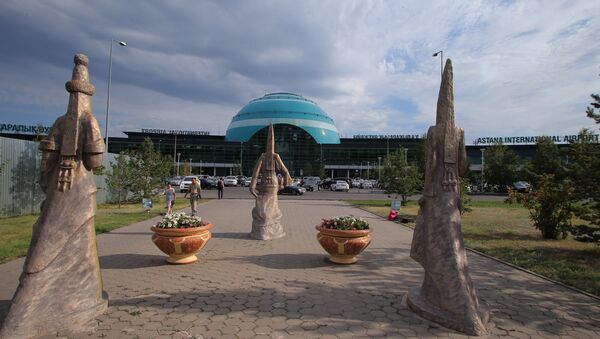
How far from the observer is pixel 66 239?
13.4 feet

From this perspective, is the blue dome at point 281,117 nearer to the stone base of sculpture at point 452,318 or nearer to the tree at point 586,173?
the tree at point 586,173

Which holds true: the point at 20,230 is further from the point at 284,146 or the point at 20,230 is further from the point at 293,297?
the point at 284,146

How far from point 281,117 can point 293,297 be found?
8310 cm

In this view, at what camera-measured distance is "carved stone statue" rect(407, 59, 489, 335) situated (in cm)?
420

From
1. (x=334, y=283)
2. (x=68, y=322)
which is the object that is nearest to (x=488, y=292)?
(x=334, y=283)

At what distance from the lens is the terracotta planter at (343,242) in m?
6.94

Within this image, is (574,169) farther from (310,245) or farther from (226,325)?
(226,325)

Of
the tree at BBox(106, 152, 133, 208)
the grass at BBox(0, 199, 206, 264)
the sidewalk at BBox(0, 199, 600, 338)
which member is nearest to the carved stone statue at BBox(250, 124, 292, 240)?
the sidewalk at BBox(0, 199, 600, 338)

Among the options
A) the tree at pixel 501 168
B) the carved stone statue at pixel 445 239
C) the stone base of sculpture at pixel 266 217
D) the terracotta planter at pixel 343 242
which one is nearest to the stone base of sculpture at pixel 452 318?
the carved stone statue at pixel 445 239

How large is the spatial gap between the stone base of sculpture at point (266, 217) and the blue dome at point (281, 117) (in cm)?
7548

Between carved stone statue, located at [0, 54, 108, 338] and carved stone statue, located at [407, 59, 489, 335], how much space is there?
415cm

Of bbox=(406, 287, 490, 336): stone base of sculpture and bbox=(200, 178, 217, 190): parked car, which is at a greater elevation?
bbox=(200, 178, 217, 190): parked car

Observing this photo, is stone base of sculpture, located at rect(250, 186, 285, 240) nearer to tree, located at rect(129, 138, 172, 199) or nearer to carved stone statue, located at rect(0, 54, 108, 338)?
carved stone statue, located at rect(0, 54, 108, 338)

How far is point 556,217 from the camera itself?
10.7 meters
